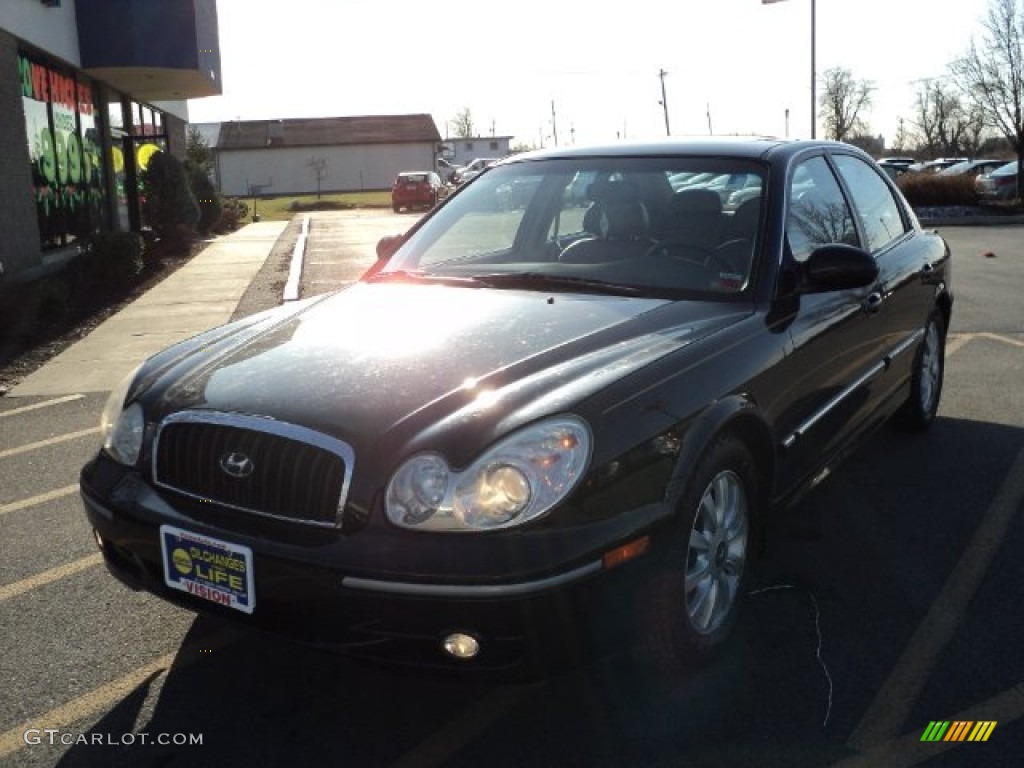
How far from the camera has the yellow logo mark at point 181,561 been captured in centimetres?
281

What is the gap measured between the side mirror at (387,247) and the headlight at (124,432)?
1571 mm

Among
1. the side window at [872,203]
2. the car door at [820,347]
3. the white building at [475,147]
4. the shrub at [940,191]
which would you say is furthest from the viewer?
the white building at [475,147]

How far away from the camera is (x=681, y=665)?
9.50ft

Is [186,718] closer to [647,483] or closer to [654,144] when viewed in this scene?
[647,483]

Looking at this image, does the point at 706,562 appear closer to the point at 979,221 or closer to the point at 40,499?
the point at 40,499

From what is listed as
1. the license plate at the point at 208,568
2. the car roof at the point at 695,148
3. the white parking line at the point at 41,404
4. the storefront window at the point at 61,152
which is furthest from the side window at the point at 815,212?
the storefront window at the point at 61,152

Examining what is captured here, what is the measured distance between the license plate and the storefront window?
13.1 meters

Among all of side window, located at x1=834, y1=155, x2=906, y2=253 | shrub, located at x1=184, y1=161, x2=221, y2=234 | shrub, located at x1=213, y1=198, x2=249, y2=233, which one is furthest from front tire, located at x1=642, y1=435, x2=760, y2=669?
shrub, located at x1=213, y1=198, x2=249, y2=233

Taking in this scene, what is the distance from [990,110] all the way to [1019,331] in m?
21.7

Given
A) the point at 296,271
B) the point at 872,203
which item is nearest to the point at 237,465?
the point at 872,203

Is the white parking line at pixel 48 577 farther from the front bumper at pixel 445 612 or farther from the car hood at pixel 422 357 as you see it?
the front bumper at pixel 445 612

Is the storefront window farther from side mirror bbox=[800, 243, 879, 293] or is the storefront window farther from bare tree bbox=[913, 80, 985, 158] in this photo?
bare tree bbox=[913, 80, 985, 158]

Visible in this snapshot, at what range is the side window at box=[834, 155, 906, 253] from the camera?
4750 mm

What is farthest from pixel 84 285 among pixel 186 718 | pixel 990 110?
pixel 990 110
